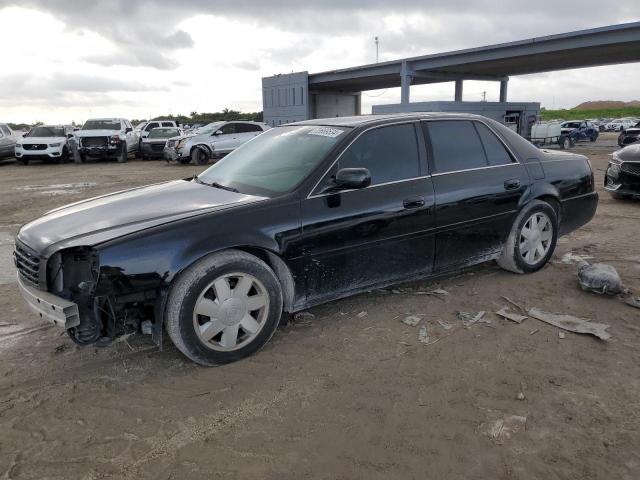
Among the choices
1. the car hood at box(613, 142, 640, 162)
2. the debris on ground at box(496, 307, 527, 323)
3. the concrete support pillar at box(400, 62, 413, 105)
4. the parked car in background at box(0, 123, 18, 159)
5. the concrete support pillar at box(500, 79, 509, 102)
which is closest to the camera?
the debris on ground at box(496, 307, 527, 323)

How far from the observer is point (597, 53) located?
25.2 metres

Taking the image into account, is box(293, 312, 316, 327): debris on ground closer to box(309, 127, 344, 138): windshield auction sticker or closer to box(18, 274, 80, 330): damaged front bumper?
box(309, 127, 344, 138): windshield auction sticker

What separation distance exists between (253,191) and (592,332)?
2.73 m

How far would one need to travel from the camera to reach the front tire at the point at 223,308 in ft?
10.4

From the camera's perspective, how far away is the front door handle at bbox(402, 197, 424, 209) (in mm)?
4047

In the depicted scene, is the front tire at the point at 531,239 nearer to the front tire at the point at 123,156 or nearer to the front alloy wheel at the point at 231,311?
the front alloy wheel at the point at 231,311

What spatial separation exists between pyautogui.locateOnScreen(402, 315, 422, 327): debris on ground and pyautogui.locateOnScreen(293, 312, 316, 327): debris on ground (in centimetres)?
74

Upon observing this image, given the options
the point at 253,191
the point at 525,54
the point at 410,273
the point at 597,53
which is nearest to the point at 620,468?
the point at 410,273

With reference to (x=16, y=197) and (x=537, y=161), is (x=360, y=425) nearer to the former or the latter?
(x=537, y=161)

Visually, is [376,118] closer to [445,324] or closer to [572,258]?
[445,324]

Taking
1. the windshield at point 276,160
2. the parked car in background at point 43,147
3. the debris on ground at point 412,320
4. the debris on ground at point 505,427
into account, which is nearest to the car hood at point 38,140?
the parked car in background at point 43,147

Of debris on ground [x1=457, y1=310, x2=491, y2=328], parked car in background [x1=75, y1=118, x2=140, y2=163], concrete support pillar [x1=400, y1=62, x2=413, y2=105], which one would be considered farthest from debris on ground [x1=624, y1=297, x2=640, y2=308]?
concrete support pillar [x1=400, y1=62, x2=413, y2=105]

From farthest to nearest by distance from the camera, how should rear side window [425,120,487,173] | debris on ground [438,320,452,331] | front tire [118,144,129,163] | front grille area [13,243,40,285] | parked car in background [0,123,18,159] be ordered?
front tire [118,144,129,163]
parked car in background [0,123,18,159]
rear side window [425,120,487,173]
debris on ground [438,320,452,331]
front grille area [13,243,40,285]

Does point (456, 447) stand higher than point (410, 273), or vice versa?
point (410, 273)
